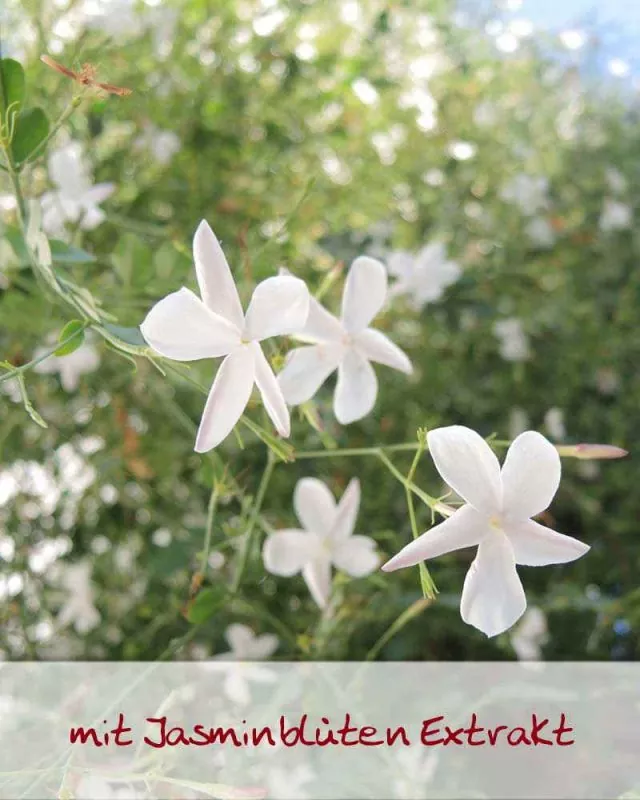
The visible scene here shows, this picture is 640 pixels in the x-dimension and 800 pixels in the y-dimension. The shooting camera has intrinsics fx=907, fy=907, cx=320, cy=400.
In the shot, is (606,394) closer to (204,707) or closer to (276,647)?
(276,647)

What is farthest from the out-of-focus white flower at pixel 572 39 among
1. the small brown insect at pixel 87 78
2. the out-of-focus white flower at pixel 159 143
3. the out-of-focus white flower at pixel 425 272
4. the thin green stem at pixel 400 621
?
the small brown insect at pixel 87 78

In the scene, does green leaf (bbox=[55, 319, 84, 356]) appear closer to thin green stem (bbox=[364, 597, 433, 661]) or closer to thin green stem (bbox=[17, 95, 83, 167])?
thin green stem (bbox=[17, 95, 83, 167])

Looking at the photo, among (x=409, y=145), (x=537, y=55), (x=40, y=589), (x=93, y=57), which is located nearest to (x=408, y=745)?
(x=40, y=589)

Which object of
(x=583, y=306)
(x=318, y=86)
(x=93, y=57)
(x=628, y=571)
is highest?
(x=93, y=57)

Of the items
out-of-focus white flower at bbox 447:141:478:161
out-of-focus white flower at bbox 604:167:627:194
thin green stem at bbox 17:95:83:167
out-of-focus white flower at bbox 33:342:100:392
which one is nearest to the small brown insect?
thin green stem at bbox 17:95:83:167

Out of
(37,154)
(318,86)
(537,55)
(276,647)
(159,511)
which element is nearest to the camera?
(37,154)
